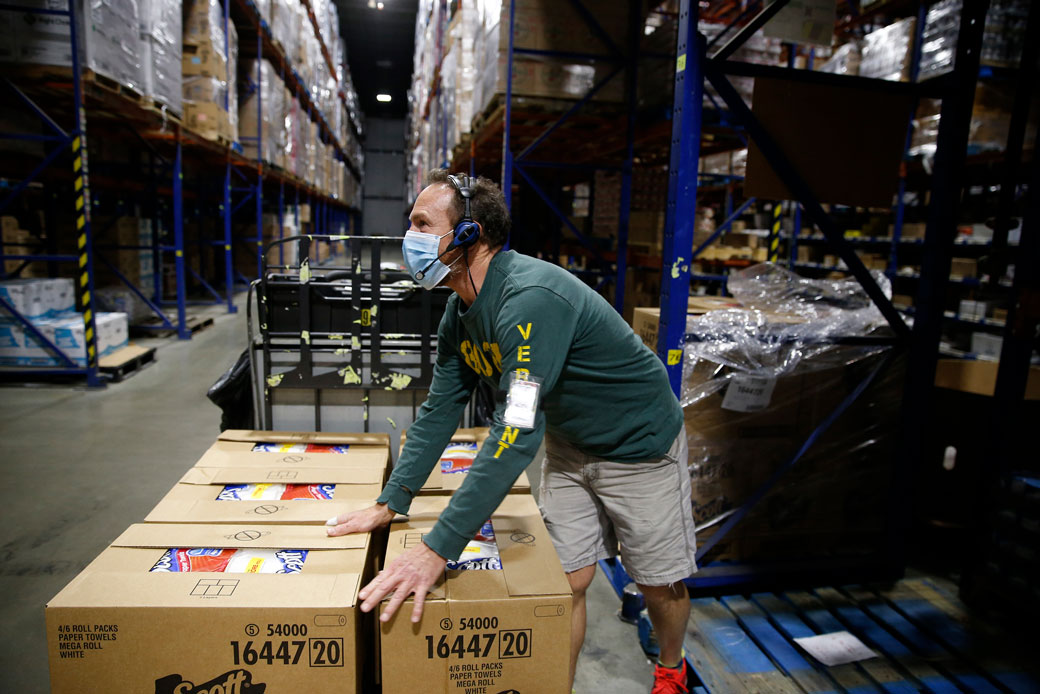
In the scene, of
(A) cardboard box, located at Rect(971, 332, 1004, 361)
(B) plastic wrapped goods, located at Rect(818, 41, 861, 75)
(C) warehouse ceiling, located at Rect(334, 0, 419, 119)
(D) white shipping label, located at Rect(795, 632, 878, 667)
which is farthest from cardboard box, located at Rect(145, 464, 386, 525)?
(C) warehouse ceiling, located at Rect(334, 0, 419, 119)

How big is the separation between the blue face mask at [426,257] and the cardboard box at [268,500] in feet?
2.59

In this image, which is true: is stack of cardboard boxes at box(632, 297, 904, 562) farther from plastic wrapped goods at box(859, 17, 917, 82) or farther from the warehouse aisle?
plastic wrapped goods at box(859, 17, 917, 82)

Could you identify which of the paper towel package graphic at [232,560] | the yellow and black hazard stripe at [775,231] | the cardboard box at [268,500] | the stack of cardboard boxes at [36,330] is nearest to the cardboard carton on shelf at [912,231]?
the yellow and black hazard stripe at [775,231]

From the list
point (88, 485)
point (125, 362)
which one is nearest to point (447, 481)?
point (88, 485)

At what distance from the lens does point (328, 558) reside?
1639 millimetres

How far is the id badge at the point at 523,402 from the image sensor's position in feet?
4.78

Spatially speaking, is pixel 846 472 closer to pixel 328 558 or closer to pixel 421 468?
pixel 421 468

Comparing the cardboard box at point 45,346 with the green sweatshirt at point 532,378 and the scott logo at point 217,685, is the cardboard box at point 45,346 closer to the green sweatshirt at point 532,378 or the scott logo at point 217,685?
the green sweatshirt at point 532,378

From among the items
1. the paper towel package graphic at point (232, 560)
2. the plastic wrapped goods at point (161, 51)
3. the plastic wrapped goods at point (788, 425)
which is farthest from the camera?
the plastic wrapped goods at point (161, 51)

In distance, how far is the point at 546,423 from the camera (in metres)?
1.91

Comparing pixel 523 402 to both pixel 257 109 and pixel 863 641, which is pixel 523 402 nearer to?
A: pixel 863 641

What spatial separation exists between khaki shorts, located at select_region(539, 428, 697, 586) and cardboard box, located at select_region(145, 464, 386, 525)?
63 cm

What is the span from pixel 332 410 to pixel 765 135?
92.3 inches

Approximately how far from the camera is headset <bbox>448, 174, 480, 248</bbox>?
1624 millimetres
